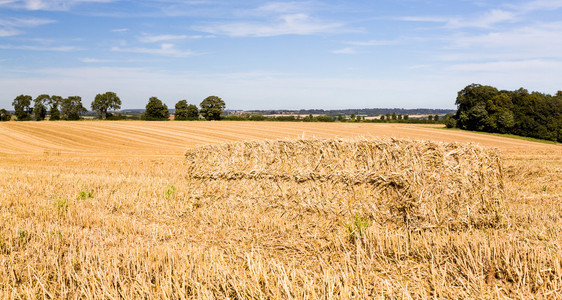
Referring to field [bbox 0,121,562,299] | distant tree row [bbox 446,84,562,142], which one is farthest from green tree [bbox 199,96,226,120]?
field [bbox 0,121,562,299]

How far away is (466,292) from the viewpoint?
12.3 ft

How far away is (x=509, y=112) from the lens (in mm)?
61094

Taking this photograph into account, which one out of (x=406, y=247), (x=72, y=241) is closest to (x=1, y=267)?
(x=72, y=241)

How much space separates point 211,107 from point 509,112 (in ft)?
191

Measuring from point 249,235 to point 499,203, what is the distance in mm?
4468

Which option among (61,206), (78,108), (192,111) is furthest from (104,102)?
(61,206)

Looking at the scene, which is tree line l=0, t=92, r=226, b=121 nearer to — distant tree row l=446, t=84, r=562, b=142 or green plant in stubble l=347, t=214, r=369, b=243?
distant tree row l=446, t=84, r=562, b=142

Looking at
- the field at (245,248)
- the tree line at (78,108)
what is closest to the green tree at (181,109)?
the tree line at (78,108)

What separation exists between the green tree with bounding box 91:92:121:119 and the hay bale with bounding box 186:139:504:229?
103223 mm

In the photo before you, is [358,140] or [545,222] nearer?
[545,222]

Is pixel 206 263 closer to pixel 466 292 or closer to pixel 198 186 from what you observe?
pixel 466 292

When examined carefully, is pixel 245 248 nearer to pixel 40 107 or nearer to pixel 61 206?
pixel 61 206

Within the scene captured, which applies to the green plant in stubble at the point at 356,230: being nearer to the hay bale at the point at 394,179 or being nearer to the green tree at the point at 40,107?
the hay bale at the point at 394,179

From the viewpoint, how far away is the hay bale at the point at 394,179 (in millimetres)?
6332
